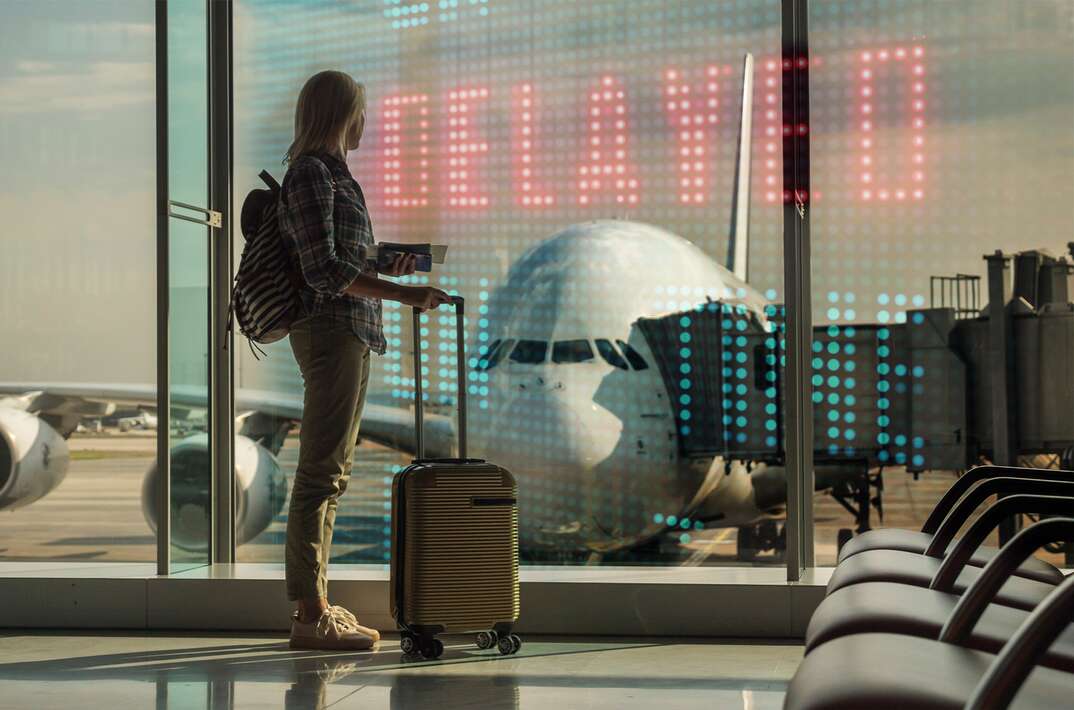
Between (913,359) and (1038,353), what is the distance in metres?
0.37

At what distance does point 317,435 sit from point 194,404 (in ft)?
2.38

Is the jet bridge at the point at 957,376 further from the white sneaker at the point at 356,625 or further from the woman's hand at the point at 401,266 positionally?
the white sneaker at the point at 356,625

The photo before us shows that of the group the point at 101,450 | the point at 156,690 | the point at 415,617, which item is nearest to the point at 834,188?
the point at 415,617

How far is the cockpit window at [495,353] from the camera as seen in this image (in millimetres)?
4230

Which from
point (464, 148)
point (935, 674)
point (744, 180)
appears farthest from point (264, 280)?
point (935, 674)

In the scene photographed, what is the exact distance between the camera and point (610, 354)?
4.49 metres

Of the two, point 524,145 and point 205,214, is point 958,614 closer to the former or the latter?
point 205,214

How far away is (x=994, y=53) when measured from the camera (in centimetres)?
320

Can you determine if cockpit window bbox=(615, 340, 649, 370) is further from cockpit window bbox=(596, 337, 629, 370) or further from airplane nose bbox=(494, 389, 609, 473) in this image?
airplane nose bbox=(494, 389, 609, 473)

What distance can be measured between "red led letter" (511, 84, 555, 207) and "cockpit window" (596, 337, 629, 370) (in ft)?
3.10

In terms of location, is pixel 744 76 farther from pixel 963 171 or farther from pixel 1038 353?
pixel 1038 353

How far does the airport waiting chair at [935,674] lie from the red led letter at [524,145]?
9.28 feet

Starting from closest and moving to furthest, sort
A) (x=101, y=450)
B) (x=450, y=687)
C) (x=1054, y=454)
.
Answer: (x=450, y=687), (x=1054, y=454), (x=101, y=450)

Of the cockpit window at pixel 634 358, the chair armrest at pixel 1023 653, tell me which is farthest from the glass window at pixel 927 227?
the chair armrest at pixel 1023 653
